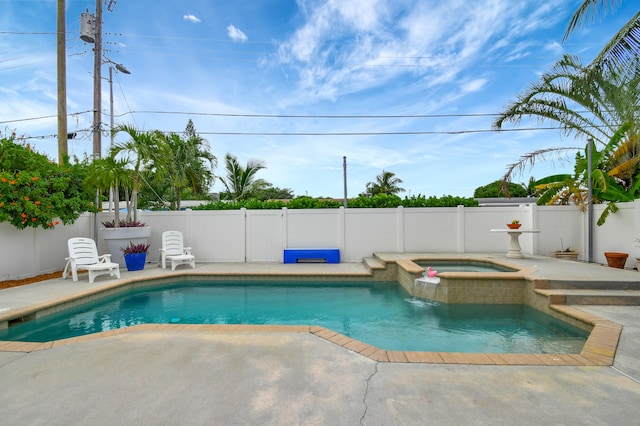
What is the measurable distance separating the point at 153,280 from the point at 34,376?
5034 millimetres

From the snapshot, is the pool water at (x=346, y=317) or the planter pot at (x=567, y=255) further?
the planter pot at (x=567, y=255)

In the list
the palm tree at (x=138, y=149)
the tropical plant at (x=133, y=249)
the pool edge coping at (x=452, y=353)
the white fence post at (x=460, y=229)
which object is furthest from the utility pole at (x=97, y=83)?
the white fence post at (x=460, y=229)

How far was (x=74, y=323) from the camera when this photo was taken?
4.96 meters

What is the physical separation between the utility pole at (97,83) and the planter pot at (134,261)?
382 cm

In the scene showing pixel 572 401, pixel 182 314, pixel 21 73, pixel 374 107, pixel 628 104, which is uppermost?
pixel 21 73

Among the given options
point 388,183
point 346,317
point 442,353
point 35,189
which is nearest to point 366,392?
point 442,353

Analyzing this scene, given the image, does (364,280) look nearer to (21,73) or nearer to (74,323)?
(74,323)

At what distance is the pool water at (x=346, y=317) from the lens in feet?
13.7

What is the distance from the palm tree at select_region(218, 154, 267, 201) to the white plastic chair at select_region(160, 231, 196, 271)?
27.0 ft

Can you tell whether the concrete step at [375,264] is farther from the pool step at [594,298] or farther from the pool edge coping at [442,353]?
the pool edge coping at [442,353]

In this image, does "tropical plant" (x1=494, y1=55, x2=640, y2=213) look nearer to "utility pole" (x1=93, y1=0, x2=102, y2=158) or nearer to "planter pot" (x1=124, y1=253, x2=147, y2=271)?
"planter pot" (x1=124, y1=253, x2=147, y2=271)

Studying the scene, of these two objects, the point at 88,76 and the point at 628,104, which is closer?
the point at 628,104

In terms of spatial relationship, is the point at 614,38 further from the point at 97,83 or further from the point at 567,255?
the point at 97,83

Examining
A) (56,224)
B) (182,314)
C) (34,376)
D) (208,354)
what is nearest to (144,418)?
(208,354)
